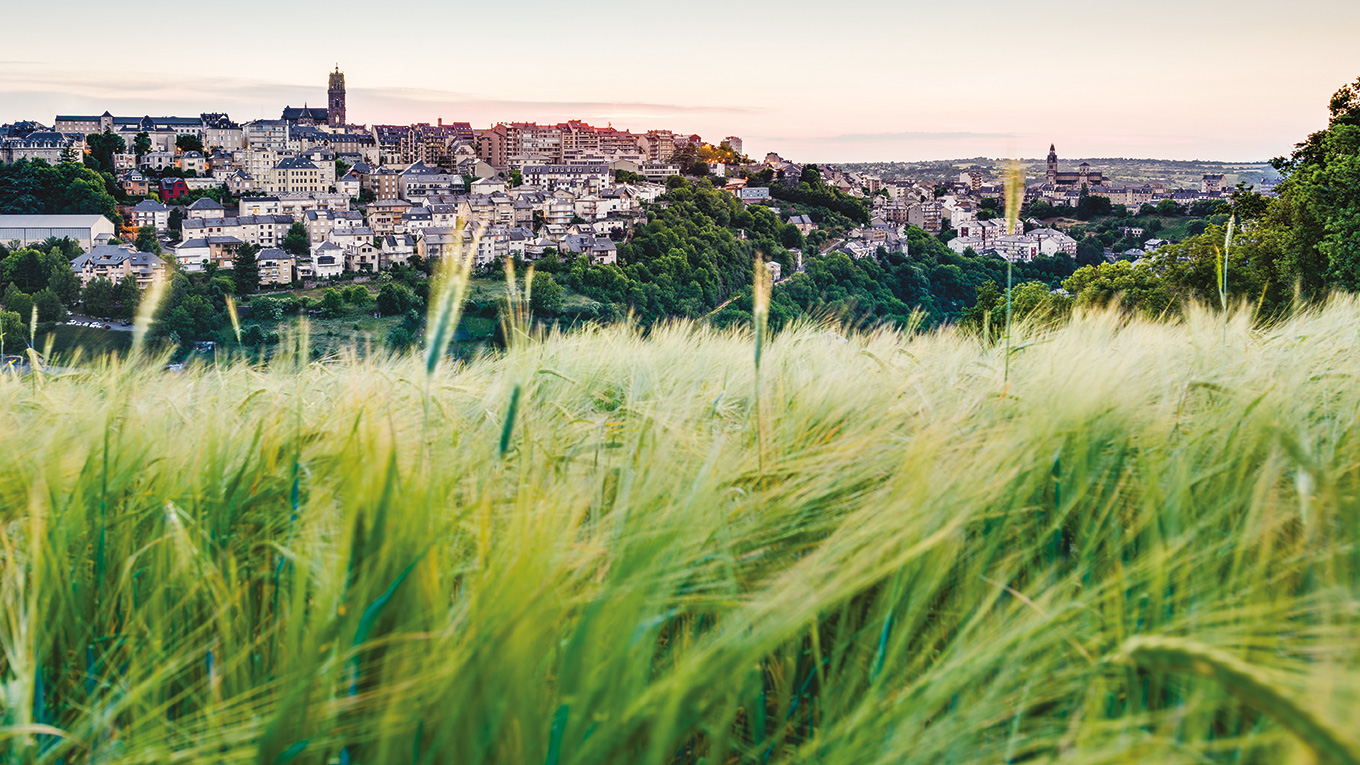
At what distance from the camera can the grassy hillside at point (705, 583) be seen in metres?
0.59

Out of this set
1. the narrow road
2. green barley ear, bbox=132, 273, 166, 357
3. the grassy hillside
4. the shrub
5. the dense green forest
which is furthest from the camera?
the dense green forest

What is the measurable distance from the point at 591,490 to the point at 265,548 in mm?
400

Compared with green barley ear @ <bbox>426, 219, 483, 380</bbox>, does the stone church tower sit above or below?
above

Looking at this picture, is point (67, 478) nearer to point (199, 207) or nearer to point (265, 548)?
point (265, 548)

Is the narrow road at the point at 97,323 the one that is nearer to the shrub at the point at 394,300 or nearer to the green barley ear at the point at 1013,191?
the shrub at the point at 394,300

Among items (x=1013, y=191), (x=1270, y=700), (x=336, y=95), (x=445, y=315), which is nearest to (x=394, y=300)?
(x=1013, y=191)

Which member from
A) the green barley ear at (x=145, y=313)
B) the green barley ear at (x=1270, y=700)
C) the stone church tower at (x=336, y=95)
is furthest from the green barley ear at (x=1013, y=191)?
the stone church tower at (x=336, y=95)

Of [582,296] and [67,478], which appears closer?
[67,478]

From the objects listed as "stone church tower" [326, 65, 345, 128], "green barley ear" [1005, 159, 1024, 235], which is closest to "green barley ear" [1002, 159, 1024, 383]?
"green barley ear" [1005, 159, 1024, 235]

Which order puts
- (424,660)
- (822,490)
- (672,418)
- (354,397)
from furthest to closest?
(354,397), (672,418), (822,490), (424,660)

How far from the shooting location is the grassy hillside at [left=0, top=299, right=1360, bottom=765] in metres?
0.59

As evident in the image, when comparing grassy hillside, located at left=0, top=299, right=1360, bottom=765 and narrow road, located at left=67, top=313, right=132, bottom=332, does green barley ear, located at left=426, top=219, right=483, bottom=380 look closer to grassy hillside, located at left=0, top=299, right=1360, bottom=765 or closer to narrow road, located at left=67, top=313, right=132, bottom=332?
grassy hillside, located at left=0, top=299, right=1360, bottom=765

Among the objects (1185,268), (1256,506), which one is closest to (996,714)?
(1256,506)

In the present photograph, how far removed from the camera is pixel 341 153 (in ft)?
254
